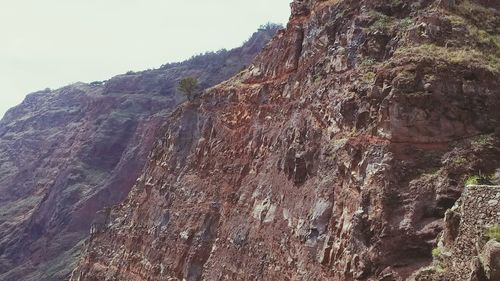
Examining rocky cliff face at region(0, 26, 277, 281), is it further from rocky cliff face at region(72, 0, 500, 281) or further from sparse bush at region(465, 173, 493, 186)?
sparse bush at region(465, 173, 493, 186)

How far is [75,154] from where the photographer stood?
100000 mm

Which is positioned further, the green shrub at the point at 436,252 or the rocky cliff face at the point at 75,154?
the rocky cliff face at the point at 75,154

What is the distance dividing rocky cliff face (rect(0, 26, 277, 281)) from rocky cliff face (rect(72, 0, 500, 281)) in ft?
133

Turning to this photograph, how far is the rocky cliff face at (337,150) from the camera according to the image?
19031 millimetres

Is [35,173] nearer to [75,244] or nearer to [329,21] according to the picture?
[75,244]

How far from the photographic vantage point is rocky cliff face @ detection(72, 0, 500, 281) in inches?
749

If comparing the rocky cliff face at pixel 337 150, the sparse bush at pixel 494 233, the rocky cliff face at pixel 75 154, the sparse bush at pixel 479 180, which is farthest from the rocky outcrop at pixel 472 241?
the rocky cliff face at pixel 75 154

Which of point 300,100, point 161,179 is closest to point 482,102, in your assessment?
point 300,100

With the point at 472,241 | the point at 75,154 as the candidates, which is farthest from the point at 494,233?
the point at 75,154

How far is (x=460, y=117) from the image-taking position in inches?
781

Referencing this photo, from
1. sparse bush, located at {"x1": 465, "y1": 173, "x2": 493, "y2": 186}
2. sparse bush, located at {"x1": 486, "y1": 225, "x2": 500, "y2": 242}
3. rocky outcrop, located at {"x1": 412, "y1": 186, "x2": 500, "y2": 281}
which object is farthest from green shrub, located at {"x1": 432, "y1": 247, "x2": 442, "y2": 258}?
sparse bush, located at {"x1": 486, "y1": 225, "x2": 500, "y2": 242}

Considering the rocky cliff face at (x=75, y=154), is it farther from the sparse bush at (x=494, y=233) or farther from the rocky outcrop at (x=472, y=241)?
the sparse bush at (x=494, y=233)

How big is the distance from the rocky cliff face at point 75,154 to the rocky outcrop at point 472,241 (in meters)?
63.3

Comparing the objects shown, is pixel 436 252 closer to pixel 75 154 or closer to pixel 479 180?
pixel 479 180
